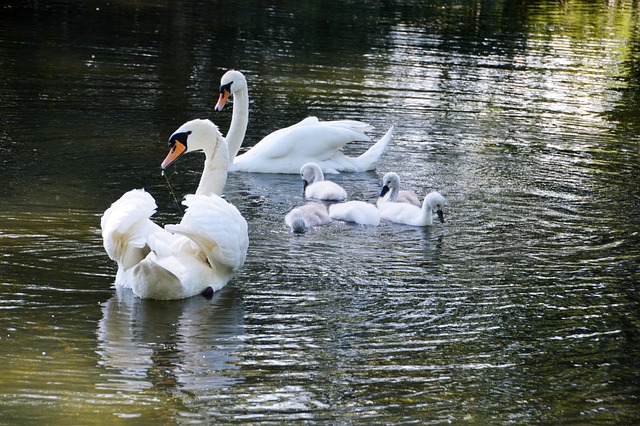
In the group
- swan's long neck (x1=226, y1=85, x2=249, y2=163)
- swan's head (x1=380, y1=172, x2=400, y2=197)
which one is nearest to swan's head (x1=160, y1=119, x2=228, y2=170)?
swan's head (x1=380, y1=172, x2=400, y2=197)

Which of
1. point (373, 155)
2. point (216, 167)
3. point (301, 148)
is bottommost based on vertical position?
point (373, 155)

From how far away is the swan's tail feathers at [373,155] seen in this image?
12711mm

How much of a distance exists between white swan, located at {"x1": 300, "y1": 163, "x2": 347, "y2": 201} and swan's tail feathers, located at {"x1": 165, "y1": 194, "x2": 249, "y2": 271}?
316 centimetres

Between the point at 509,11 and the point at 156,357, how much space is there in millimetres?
26751

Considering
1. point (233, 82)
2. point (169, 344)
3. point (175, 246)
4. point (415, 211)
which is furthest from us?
point (233, 82)

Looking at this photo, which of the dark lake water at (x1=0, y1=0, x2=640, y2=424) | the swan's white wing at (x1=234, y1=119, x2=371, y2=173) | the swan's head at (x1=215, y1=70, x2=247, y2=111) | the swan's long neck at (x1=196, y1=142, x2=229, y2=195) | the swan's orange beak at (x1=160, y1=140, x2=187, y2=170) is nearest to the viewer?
the dark lake water at (x1=0, y1=0, x2=640, y2=424)

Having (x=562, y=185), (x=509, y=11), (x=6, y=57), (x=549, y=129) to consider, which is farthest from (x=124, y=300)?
(x=509, y=11)

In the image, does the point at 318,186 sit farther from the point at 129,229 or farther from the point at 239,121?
the point at 129,229

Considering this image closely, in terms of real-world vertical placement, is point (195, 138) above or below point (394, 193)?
above

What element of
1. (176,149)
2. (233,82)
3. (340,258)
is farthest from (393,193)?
(233,82)

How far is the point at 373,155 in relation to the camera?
12719mm

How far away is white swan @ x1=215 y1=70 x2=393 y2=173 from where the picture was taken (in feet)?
40.9

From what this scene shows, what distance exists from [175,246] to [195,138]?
1385mm

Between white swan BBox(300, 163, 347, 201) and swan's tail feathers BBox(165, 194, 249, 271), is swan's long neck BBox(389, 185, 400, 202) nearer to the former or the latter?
white swan BBox(300, 163, 347, 201)
